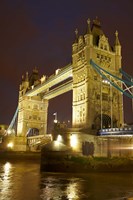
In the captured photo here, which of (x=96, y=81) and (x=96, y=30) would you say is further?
(x=96, y=30)

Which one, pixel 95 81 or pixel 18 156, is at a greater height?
pixel 95 81

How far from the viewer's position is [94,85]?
43156 mm

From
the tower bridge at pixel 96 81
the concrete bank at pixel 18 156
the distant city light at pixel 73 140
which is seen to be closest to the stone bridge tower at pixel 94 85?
the tower bridge at pixel 96 81

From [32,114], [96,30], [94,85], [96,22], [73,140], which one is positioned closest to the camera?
[73,140]

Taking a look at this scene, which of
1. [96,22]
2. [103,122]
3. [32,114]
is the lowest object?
[103,122]

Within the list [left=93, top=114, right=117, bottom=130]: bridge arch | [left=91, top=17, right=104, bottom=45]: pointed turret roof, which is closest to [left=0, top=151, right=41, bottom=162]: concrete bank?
[left=93, top=114, right=117, bottom=130]: bridge arch

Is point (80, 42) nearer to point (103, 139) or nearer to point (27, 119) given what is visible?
point (103, 139)

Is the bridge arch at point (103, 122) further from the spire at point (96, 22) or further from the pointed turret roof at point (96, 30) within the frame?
the spire at point (96, 22)

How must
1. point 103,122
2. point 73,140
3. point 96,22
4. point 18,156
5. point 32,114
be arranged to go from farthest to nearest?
point 32,114
point 18,156
point 96,22
point 103,122
point 73,140

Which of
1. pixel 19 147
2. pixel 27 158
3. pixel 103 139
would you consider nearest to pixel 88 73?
pixel 103 139

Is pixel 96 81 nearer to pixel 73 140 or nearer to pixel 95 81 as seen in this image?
pixel 95 81

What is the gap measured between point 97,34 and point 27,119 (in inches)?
1416

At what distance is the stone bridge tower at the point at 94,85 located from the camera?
1652 inches

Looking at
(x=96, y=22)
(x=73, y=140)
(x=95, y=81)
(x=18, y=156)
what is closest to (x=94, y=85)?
(x=95, y=81)
